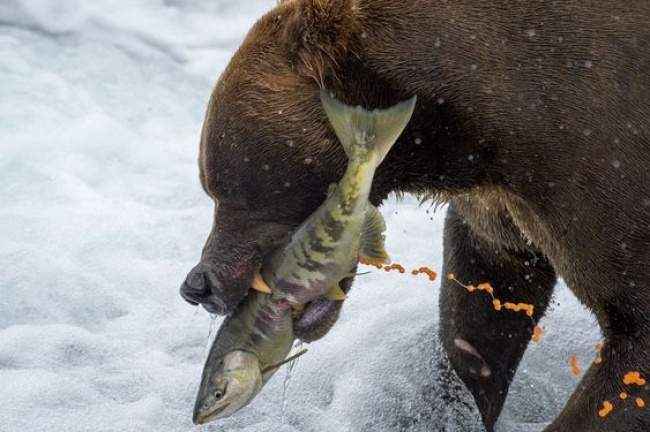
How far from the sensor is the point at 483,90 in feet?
9.65

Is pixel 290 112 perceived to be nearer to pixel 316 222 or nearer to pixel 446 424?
pixel 316 222

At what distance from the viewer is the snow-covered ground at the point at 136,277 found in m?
4.20

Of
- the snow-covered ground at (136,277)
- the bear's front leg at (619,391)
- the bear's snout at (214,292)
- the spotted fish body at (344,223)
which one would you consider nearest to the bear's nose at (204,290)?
the bear's snout at (214,292)

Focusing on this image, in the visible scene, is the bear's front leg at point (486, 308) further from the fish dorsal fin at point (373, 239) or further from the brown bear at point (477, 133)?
the fish dorsal fin at point (373, 239)

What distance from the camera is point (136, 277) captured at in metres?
5.38

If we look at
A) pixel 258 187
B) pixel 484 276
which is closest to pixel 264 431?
pixel 484 276

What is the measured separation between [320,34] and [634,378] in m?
1.20

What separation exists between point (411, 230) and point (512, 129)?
291cm

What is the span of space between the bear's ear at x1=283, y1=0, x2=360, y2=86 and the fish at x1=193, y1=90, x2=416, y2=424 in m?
0.14

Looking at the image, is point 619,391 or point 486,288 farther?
point 486,288

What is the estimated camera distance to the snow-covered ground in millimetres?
4199

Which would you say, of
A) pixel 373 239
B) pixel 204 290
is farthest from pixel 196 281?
pixel 373 239

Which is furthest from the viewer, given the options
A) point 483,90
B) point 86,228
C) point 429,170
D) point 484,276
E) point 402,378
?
point 86,228

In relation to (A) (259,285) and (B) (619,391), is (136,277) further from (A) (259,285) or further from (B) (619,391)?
(B) (619,391)
